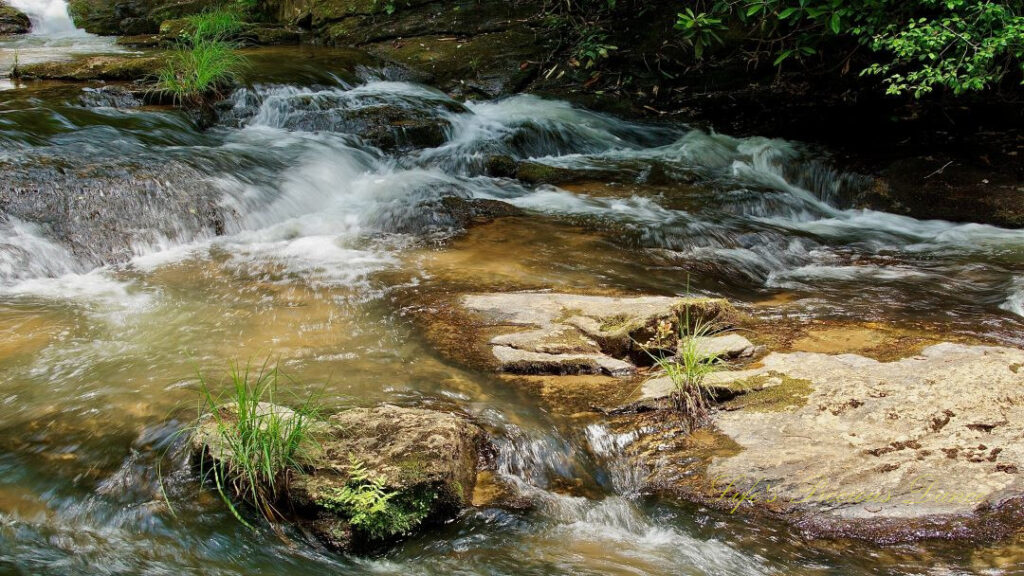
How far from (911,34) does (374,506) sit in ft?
19.7

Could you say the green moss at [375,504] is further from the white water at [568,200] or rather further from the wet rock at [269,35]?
the wet rock at [269,35]

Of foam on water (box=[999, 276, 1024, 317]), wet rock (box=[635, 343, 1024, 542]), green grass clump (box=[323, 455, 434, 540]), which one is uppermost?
foam on water (box=[999, 276, 1024, 317])

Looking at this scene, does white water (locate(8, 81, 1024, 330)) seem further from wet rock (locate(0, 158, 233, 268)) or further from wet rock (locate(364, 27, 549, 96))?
wet rock (locate(364, 27, 549, 96))

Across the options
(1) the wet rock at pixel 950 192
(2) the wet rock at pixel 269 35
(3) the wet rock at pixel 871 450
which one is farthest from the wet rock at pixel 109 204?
(1) the wet rock at pixel 950 192

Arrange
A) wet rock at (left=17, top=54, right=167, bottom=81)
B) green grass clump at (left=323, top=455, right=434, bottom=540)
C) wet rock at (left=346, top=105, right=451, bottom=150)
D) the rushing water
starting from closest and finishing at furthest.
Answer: green grass clump at (left=323, top=455, right=434, bottom=540), wet rock at (left=346, top=105, right=451, bottom=150), wet rock at (left=17, top=54, right=167, bottom=81), the rushing water

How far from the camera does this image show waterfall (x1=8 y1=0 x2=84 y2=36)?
13.7 meters

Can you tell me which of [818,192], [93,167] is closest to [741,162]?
[818,192]

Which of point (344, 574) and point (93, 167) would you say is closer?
point (344, 574)

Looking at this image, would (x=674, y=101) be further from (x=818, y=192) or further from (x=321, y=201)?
(x=321, y=201)

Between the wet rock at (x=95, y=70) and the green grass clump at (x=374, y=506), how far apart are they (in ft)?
23.7

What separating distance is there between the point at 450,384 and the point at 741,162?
5.81 meters

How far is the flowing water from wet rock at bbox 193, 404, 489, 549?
0.09m

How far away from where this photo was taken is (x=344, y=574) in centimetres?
238

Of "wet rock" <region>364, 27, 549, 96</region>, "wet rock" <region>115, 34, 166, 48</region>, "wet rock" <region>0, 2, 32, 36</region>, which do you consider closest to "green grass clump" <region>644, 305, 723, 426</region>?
"wet rock" <region>364, 27, 549, 96</region>
